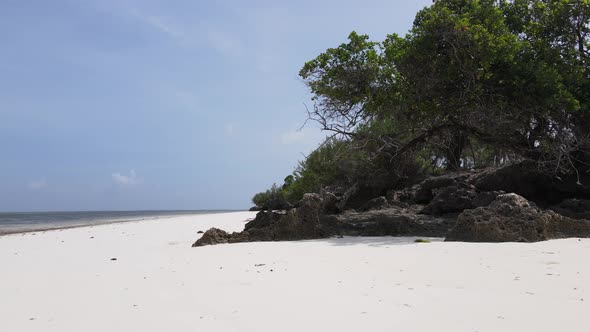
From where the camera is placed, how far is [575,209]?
864cm

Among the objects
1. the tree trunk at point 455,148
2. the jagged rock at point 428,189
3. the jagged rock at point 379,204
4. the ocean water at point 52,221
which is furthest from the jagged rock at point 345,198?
the ocean water at point 52,221

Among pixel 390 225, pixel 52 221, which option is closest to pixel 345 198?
pixel 390 225

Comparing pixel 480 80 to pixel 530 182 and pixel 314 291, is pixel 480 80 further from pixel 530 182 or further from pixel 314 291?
pixel 314 291

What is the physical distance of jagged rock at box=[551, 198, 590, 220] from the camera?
826 centimetres

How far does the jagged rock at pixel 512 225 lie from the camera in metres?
6.13

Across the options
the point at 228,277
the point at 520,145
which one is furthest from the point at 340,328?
the point at 520,145

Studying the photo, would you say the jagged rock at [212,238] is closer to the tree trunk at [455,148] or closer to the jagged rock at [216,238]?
the jagged rock at [216,238]

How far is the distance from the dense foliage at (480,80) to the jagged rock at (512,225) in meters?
3.09

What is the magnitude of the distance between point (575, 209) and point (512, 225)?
11.4 ft

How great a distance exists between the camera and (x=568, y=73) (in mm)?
9930

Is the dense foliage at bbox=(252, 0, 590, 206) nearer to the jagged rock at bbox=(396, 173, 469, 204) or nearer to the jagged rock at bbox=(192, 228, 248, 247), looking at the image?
the jagged rock at bbox=(396, 173, 469, 204)

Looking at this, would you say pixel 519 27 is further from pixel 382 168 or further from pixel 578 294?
pixel 578 294

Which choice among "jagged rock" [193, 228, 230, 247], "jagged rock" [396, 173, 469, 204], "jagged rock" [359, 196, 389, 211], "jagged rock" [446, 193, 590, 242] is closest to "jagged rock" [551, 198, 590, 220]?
"jagged rock" [446, 193, 590, 242]

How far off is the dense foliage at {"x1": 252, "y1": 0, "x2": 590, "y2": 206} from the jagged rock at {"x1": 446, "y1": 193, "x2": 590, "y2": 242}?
3.09 meters
